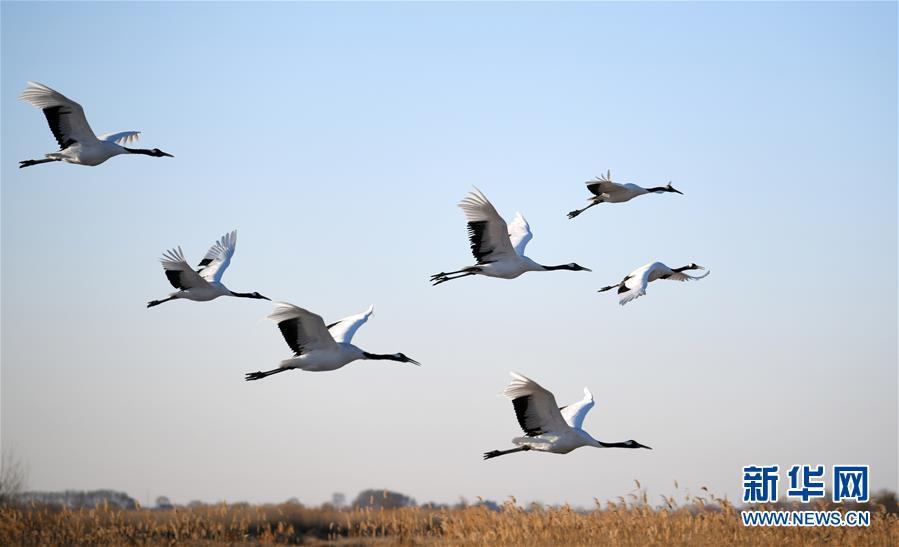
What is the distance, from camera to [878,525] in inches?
835

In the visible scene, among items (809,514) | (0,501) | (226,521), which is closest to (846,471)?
(809,514)

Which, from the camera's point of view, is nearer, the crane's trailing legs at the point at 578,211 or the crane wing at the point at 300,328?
the crane wing at the point at 300,328

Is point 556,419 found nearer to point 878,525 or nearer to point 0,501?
point 878,525

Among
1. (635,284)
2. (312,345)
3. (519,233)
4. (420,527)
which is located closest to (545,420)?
(312,345)

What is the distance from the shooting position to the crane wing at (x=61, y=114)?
20234 millimetres

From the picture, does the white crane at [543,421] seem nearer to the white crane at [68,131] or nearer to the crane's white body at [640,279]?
the crane's white body at [640,279]

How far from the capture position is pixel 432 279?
21.3m

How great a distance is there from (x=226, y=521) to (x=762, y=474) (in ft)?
39.1

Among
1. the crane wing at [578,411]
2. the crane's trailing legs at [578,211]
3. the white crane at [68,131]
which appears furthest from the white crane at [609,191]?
the white crane at [68,131]

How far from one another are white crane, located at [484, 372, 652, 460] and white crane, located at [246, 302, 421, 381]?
9.45 feet

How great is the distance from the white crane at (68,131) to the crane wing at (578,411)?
31.9ft

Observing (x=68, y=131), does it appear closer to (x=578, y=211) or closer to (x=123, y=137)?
(x=123, y=137)

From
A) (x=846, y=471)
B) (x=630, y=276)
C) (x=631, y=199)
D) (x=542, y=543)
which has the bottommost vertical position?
(x=542, y=543)

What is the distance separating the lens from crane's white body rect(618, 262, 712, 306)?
21.0m
